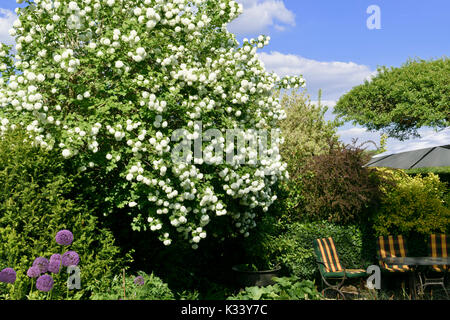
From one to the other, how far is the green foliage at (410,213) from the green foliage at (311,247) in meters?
0.49

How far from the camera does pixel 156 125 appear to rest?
4.93m

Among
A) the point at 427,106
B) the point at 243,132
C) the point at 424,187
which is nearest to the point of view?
the point at 243,132

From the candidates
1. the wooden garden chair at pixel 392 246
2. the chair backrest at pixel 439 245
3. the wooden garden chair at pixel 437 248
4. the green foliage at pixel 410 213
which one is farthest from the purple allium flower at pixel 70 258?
the chair backrest at pixel 439 245

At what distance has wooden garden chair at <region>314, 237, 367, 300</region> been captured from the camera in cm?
666

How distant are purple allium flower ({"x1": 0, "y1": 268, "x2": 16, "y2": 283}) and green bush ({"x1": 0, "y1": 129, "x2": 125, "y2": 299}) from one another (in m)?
0.21

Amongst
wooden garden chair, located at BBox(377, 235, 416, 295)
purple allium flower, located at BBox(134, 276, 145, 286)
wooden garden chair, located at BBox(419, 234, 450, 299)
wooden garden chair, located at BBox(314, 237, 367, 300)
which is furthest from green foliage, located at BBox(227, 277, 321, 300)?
wooden garden chair, located at BBox(419, 234, 450, 299)

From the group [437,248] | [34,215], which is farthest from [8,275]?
[437,248]

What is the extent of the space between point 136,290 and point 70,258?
1.02 m

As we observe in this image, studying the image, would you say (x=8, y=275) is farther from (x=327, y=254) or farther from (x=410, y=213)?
(x=410, y=213)

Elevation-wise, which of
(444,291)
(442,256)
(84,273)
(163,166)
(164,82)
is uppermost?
(164,82)

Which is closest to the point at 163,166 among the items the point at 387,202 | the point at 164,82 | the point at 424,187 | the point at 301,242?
the point at 164,82

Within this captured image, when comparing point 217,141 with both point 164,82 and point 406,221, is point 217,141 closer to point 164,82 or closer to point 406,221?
point 164,82

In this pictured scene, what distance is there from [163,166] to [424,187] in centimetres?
637

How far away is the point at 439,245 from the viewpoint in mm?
7551
